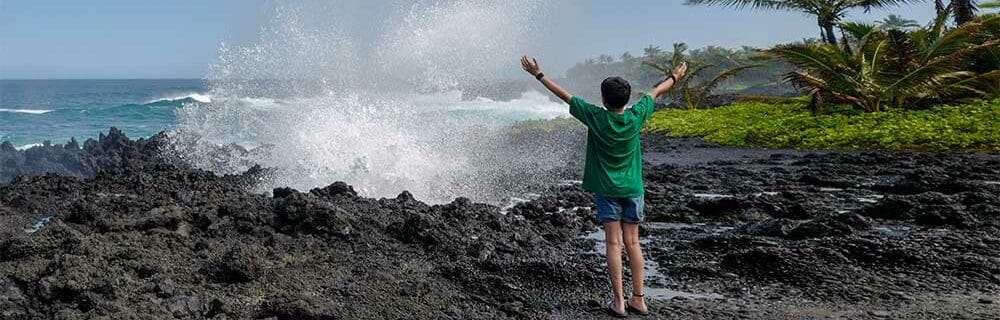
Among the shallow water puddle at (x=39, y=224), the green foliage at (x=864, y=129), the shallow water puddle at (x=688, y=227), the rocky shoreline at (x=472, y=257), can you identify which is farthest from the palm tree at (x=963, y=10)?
the shallow water puddle at (x=39, y=224)

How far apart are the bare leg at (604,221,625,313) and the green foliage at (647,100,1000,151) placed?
11660 millimetres

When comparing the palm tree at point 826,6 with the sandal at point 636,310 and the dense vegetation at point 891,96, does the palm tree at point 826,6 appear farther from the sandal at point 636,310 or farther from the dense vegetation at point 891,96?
the sandal at point 636,310

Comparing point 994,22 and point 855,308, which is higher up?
point 994,22

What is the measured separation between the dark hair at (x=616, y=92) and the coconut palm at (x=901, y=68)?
1439 centimetres

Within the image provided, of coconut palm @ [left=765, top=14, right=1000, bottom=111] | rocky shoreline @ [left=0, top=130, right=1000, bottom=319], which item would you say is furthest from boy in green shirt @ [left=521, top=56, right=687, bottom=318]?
coconut palm @ [left=765, top=14, right=1000, bottom=111]

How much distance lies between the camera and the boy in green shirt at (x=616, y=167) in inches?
180

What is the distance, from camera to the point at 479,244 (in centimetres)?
611

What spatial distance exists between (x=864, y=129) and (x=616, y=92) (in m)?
13.3

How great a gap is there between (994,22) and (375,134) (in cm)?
1424

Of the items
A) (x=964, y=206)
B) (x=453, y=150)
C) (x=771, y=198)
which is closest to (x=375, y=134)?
(x=453, y=150)

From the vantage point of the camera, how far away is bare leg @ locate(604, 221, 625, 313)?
184 inches

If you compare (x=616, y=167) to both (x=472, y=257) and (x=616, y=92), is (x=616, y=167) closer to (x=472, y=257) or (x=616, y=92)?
Answer: (x=616, y=92)

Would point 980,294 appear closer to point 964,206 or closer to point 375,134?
point 964,206

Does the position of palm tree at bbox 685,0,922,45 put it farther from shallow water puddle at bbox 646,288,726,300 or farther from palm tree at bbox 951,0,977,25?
shallow water puddle at bbox 646,288,726,300
